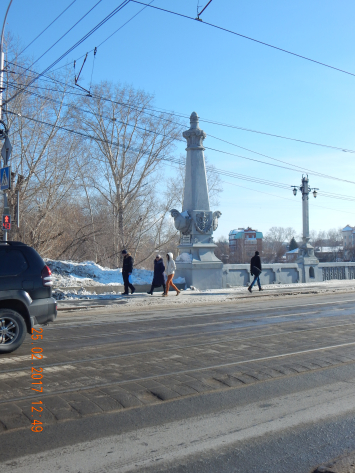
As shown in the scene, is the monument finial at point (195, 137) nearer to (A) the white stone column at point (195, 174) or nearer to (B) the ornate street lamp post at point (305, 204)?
(A) the white stone column at point (195, 174)

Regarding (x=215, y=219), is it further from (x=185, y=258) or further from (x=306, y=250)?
(x=306, y=250)

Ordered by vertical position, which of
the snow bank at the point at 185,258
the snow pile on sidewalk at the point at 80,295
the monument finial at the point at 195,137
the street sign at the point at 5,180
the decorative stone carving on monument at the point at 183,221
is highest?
the monument finial at the point at 195,137

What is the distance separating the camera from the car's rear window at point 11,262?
7.19 metres

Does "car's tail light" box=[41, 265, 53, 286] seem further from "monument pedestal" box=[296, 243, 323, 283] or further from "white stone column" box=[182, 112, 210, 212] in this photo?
"monument pedestal" box=[296, 243, 323, 283]

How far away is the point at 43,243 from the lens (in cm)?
2708

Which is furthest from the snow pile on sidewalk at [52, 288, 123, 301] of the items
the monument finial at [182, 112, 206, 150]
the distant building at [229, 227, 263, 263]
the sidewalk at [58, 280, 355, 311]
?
the distant building at [229, 227, 263, 263]

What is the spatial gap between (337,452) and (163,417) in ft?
5.42

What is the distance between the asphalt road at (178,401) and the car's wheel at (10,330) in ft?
0.73

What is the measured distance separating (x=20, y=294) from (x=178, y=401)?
130 inches

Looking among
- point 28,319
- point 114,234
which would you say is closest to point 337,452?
point 28,319

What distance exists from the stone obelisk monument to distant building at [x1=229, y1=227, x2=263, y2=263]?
2563 inches

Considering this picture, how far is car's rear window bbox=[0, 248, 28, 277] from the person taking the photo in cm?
719

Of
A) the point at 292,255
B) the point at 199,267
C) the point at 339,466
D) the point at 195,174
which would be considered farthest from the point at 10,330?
the point at 292,255

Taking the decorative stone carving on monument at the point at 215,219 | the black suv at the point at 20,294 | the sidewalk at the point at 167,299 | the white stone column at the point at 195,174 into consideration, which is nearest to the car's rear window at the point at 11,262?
the black suv at the point at 20,294
